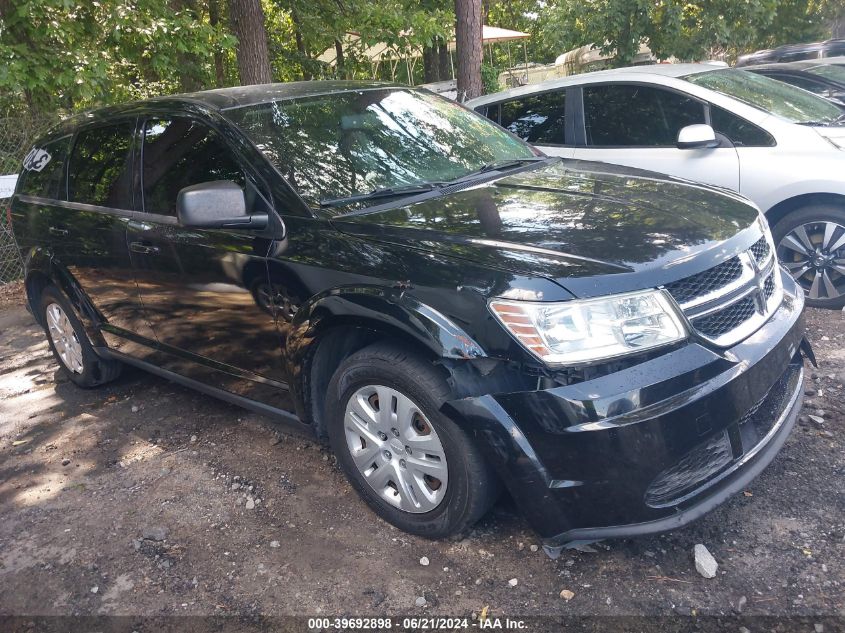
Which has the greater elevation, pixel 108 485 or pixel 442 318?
pixel 442 318

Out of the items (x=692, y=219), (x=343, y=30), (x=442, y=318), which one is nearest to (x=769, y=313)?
(x=692, y=219)

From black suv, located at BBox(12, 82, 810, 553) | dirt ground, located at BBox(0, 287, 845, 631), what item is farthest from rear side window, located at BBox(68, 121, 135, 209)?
dirt ground, located at BBox(0, 287, 845, 631)

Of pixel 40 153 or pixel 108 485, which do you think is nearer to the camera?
pixel 108 485

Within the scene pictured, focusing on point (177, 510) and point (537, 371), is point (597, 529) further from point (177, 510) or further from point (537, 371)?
point (177, 510)

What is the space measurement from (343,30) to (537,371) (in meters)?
10.9

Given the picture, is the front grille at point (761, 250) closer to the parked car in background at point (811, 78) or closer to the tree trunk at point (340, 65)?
the parked car in background at point (811, 78)

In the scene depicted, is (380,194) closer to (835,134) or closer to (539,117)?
(539,117)

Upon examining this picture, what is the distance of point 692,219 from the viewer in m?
3.00

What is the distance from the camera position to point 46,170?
16.3ft

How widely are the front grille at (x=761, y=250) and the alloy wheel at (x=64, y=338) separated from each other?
4.10 m

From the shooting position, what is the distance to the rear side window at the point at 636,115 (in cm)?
562

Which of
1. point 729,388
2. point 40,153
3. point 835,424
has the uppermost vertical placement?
point 40,153

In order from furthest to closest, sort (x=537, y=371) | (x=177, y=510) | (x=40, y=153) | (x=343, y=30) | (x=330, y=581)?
(x=343, y=30) < (x=40, y=153) < (x=177, y=510) < (x=330, y=581) < (x=537, y=371)

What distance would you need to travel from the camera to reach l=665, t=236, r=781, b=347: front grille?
8.67ft
